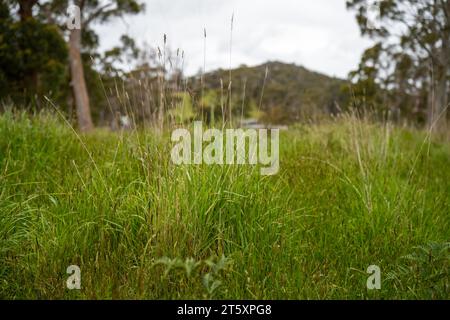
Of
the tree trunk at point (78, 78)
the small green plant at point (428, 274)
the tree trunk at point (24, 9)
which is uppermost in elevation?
the tree trunk at point (24, 9)

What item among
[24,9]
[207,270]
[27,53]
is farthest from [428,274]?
[24,9]

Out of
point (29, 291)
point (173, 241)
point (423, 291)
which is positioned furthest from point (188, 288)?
point (423, 291)

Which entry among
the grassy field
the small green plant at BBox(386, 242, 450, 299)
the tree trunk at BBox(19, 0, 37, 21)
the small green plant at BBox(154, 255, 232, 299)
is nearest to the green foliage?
the tree trunk at BBox(19, 0, 37, 21)

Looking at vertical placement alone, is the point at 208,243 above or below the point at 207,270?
above

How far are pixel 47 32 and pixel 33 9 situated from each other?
187 cm

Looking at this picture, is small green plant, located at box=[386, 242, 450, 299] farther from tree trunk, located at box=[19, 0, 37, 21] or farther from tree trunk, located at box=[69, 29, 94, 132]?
tree trunk, located at box=[19, 0, 37, 21]

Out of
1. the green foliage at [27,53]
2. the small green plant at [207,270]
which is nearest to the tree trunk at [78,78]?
the green foliage at [27,53]

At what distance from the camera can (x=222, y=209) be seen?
2.63m

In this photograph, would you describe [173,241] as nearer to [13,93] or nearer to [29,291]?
[29,291]

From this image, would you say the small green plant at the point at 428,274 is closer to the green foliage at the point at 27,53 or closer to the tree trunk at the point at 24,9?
the green foliage at the point at 27,53

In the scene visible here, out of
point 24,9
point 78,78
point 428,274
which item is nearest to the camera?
point 428,274

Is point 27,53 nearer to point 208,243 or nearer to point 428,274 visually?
point 208,243

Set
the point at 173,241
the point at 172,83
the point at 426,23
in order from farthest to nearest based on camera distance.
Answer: the point at 426,23 < the point at 172,83 < the point at 173,241
